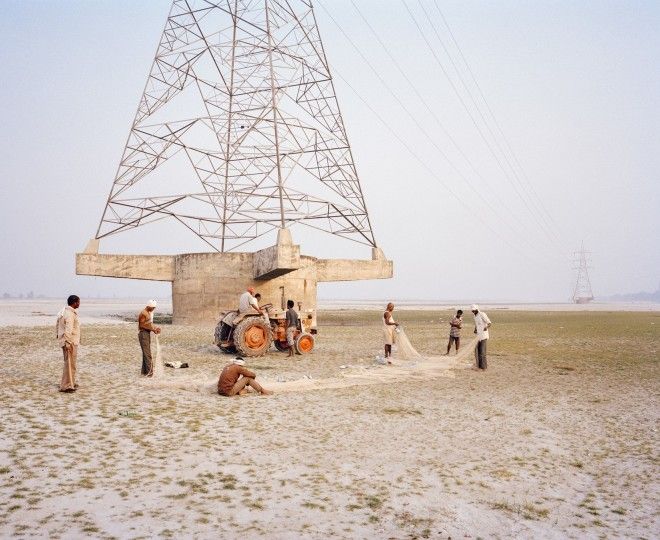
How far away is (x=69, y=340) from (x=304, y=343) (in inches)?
336

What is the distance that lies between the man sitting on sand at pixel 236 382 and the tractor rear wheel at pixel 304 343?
6.78m

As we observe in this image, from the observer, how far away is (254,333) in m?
16.3

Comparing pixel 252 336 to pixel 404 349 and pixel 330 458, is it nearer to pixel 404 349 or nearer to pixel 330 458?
pixel 404 349

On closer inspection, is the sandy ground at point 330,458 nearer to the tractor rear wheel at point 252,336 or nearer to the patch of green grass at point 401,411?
the patch of green grass at point 401,411

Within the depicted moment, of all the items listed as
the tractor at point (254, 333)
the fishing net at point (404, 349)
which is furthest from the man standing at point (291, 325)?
the fishing net at point (404, 349)

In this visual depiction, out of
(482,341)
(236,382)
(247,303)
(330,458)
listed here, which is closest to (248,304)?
(247,303)

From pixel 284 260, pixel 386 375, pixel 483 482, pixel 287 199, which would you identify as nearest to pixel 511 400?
pixel 386 375

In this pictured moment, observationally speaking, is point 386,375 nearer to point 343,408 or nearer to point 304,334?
point 343,408

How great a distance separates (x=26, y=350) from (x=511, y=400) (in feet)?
46.5

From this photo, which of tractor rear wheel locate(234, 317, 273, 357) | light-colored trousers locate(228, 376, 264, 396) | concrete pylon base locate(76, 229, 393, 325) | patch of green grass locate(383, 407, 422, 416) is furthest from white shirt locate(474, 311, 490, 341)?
concrete pylon base locate(76, 229, 393, 325)

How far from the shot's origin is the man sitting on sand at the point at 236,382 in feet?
33.3

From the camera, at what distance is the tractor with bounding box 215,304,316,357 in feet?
52.7

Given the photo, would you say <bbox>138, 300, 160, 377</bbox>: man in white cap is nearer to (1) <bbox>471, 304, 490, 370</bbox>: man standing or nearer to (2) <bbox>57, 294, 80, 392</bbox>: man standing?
(2) <bbox>57, 294, 80, 392</bbox>: man standing

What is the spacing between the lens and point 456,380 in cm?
1285
